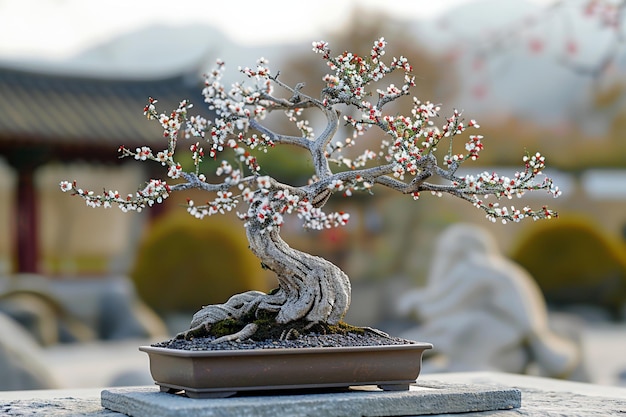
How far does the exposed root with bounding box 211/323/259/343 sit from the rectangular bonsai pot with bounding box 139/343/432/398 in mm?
167

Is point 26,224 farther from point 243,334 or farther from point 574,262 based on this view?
point 243,334

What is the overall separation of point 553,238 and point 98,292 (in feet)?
25.6

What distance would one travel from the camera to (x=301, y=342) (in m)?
3.72

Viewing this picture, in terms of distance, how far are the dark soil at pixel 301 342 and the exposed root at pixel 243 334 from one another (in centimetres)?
2

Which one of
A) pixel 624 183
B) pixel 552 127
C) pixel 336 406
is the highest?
pixel 552 127

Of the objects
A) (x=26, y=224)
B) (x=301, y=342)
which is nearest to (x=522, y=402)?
(x=301, y=342)

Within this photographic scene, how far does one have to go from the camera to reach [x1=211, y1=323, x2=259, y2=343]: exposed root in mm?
3712

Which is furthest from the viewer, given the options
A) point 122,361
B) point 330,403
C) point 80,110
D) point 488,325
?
point 80,110

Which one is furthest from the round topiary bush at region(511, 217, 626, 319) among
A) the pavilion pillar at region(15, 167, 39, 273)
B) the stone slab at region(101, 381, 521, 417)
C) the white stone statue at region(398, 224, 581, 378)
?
the stone slab at region(101, 381, 521, 417)

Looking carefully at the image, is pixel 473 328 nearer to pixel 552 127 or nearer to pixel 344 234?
pixel 344 234

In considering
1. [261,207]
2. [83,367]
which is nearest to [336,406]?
[261,207]

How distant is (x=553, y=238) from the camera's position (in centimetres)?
1853

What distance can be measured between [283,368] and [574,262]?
1557 centimetres

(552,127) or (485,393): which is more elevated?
(552,127)
